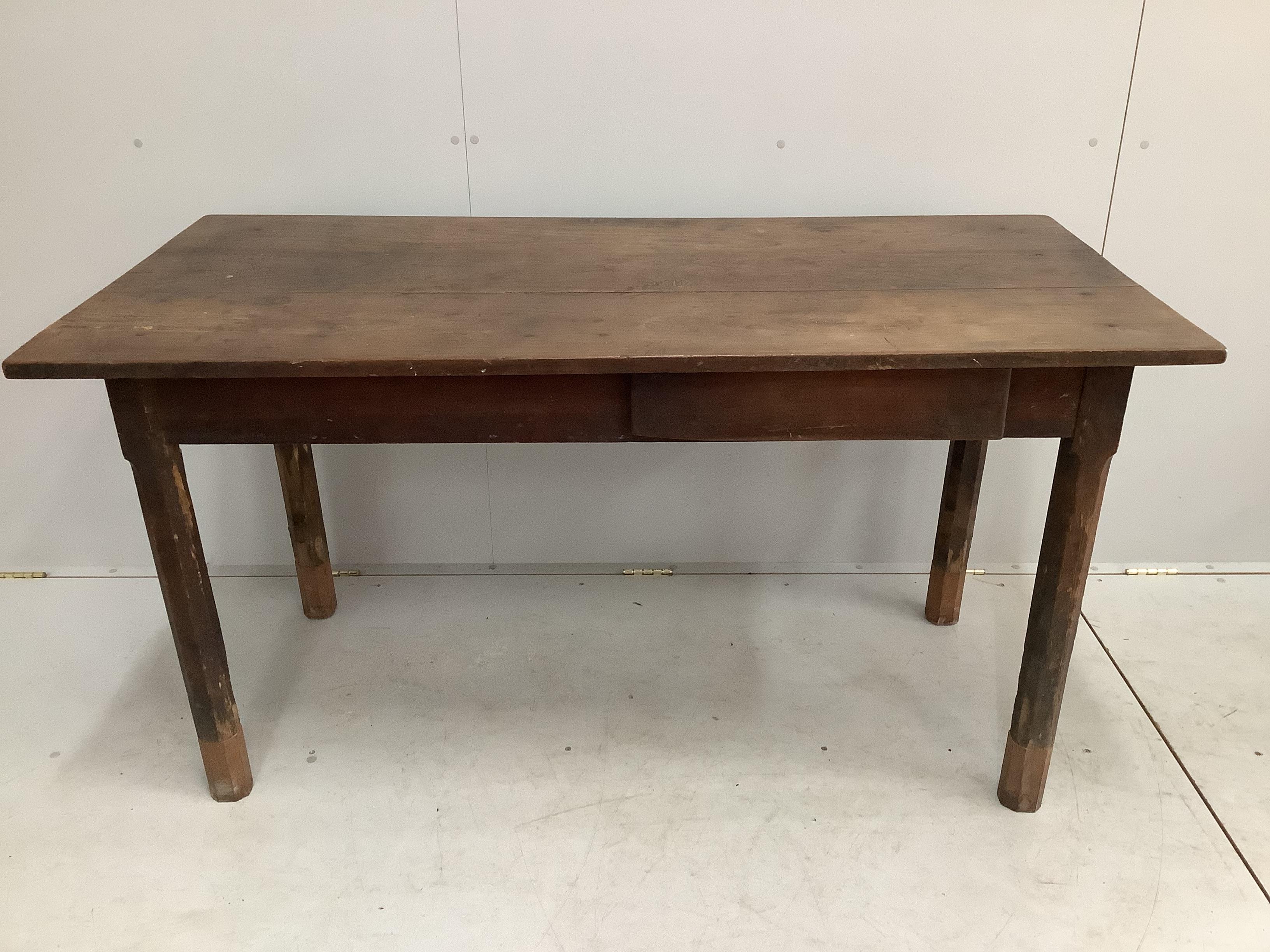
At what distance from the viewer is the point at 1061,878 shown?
1.58 metres

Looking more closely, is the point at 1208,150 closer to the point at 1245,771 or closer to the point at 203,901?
the point at 1245,771

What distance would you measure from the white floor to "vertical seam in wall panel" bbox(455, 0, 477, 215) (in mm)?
888

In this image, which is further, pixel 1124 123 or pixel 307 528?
pixel 307 528

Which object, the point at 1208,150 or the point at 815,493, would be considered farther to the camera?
the point at 815,493

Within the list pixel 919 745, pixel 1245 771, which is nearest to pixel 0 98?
pixel 919 745

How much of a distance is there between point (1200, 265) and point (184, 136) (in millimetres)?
2103

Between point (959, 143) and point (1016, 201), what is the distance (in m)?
0.17

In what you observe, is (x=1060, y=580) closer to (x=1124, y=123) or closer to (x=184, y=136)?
(x=1124, y=123)

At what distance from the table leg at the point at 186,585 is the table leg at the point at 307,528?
454mm

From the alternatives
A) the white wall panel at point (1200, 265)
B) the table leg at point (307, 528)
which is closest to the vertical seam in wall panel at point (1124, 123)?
the white wall panel at point (1200, 265)

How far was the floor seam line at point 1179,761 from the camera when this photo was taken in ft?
5.24

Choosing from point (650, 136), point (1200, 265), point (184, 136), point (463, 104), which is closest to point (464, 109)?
point (463, 104)

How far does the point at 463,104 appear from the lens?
1.99 meters

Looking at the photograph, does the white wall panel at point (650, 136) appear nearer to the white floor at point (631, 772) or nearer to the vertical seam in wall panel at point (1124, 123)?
the vertical seam in wall panel at point (1124, 123)
